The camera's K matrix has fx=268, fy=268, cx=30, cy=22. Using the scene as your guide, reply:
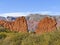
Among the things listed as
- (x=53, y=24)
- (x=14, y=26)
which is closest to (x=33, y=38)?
(x=53, y=24)

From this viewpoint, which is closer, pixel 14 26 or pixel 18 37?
pixel 18 37

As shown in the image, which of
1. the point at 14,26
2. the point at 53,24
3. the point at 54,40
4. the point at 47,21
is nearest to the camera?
the point at 54,40

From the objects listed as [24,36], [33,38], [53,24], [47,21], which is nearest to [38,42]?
[33,38]

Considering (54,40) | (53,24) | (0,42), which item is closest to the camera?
(54,40)

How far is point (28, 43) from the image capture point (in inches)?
1229

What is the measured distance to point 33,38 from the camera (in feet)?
104

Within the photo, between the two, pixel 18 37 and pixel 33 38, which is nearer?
pixel 33 38

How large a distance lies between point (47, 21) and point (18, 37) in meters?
78.6

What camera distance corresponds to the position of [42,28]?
10900cm

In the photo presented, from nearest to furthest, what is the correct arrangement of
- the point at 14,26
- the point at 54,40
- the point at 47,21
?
the point at 54,40, the point at 47,21, the point at 14,26

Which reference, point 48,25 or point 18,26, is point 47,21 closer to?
point 48,25

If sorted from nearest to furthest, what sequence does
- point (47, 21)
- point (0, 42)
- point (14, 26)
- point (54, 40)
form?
point (54, 40)
point (0, 42)
point (47, 21)
point (14, 26)

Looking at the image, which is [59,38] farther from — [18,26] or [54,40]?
[18,26]

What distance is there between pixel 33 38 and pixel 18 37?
9.04 ft
